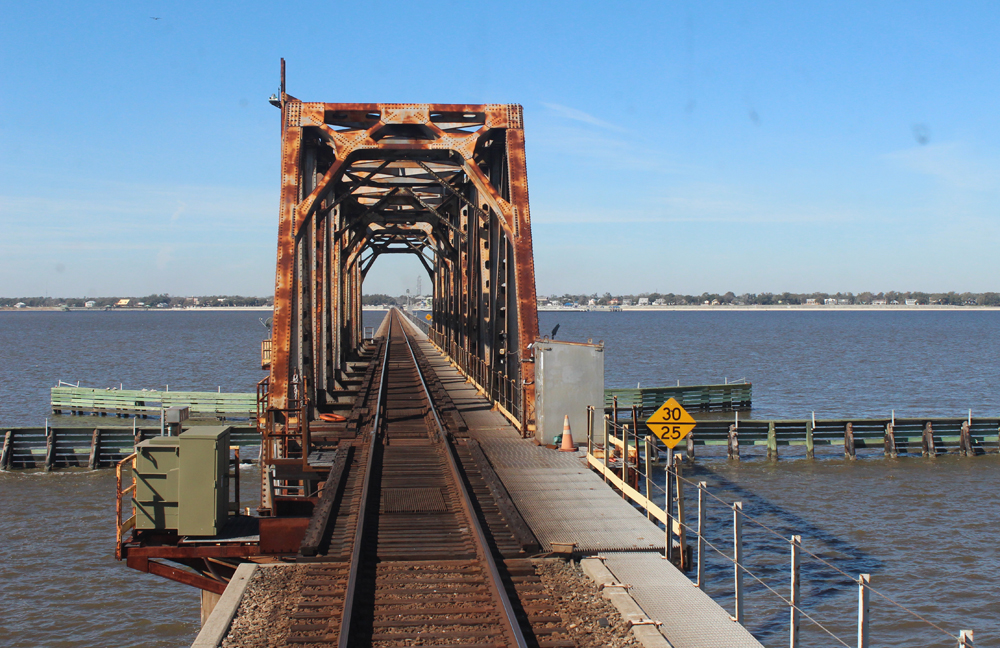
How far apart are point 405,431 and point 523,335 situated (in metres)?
3.44

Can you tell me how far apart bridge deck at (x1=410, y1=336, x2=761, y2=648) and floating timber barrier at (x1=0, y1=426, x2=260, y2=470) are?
15135mm

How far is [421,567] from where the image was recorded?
892cm

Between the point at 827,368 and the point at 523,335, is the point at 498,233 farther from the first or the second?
the point at 827,368

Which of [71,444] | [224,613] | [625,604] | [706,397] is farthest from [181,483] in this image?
[706,397]

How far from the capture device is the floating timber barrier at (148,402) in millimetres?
36875

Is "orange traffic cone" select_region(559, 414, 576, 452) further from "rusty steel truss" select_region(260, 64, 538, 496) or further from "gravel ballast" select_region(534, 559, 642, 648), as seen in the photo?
"gravel ballast" select_region(534, 559, 642, 648)

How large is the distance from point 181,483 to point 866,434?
2634 centimetres

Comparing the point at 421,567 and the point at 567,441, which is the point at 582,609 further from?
the point at 567,441

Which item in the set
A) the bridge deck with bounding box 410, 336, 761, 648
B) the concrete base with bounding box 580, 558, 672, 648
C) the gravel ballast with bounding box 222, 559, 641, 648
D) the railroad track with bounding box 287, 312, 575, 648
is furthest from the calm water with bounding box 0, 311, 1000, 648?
the gravel ballast with bounding box 222, 559, 641, 648

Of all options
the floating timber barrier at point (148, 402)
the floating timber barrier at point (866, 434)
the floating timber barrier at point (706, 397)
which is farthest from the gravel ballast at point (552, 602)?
the floating timber barrier at point (706, 397)

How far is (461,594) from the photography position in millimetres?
8148

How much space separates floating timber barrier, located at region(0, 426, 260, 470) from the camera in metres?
27.1

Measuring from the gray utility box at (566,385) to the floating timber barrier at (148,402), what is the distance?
70.6ft

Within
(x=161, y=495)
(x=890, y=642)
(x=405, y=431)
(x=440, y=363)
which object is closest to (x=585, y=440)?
(x=405, y=431)
